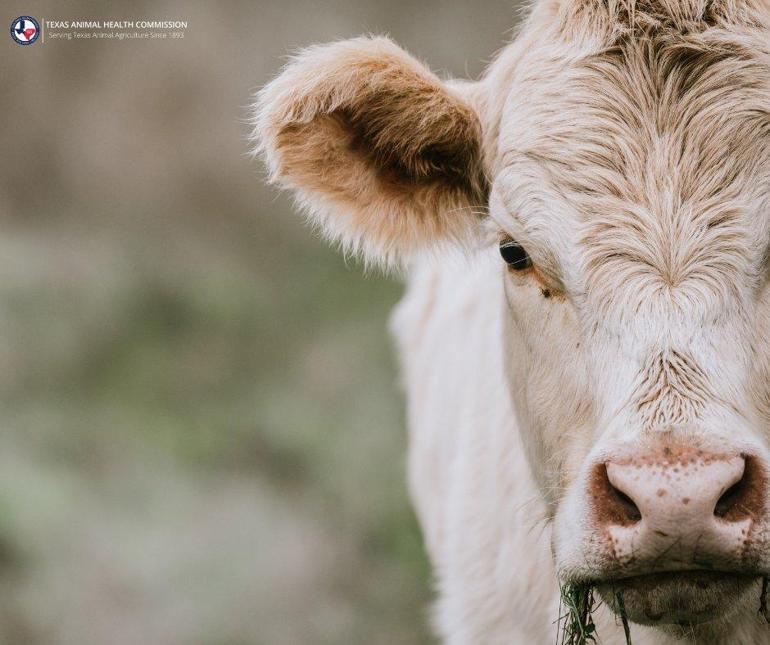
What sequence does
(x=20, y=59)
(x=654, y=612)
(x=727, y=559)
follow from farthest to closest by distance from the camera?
(x=20, y=59) → (x=654, y=612) → (x=727, y=559)

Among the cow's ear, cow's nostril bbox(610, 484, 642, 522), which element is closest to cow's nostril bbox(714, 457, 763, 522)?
cow's nostril bbox(610, 484, 642, 522)

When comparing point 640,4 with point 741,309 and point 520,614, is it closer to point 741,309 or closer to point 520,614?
point 741,309

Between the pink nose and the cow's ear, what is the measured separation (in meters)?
1.22

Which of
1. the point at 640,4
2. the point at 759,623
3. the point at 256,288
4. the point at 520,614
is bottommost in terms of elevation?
the point at 256,288

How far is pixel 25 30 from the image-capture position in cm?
899

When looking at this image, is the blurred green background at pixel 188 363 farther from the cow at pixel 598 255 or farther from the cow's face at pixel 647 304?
the cow's face at pixel 647 304

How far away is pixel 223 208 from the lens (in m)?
9.84

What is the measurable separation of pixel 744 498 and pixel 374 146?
1.50 meters

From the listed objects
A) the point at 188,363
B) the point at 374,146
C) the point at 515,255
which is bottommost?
the point at 188,363

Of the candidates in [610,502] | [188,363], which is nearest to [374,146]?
[610,502]

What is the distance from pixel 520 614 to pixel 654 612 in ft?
3.32

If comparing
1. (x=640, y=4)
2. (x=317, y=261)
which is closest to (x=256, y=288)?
(x=317, y=261)

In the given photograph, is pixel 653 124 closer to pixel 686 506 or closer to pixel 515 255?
pixel 515 255

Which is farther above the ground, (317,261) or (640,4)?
(640,4)
